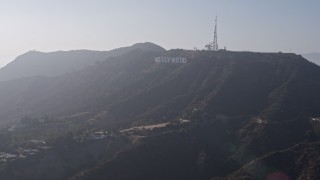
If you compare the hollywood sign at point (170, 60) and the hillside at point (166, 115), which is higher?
the hollywood sign at point (170, 60)

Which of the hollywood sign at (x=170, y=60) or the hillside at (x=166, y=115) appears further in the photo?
the hollywood sign at (x=170, y=60)

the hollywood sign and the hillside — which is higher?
the hollywood sign

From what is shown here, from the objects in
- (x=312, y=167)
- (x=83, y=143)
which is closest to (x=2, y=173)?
(x=83, y=143)

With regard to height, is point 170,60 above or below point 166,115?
above

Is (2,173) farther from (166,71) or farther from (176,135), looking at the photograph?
(166,71)

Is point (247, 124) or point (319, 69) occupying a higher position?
point (319, 69)

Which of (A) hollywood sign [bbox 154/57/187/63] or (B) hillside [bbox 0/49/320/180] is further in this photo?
(A) hollywood sign [bbox 154/57/187/63]

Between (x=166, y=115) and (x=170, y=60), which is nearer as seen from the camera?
(x=166, y=115)

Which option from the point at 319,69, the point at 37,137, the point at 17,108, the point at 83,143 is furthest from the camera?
the point at 17,108
